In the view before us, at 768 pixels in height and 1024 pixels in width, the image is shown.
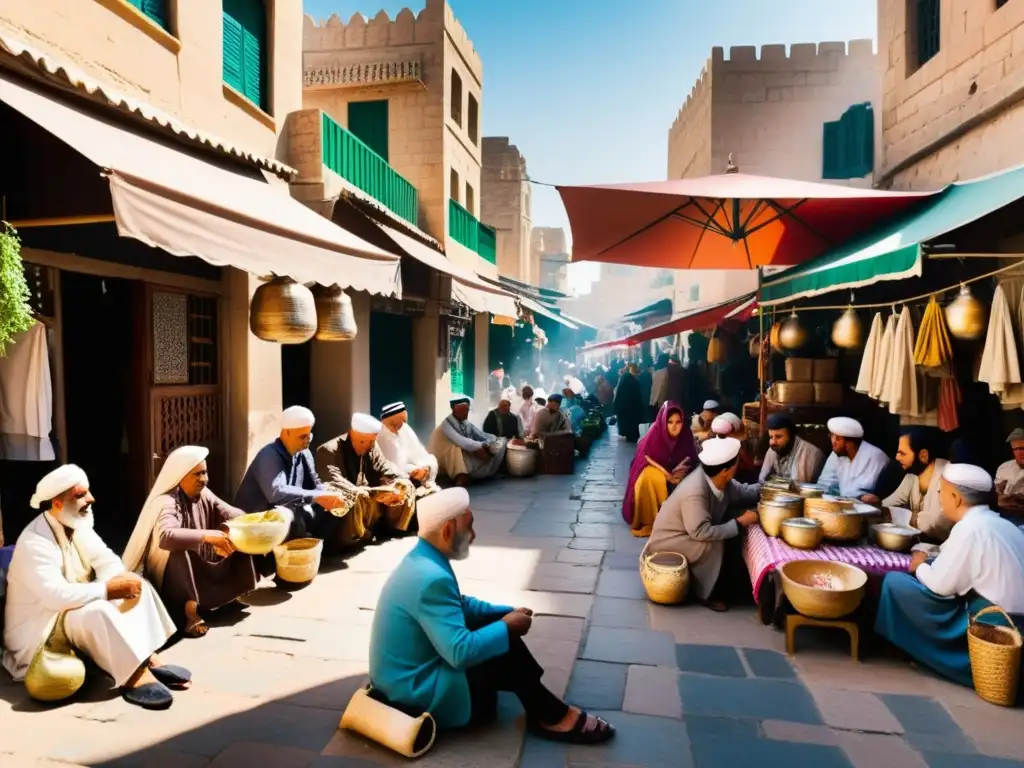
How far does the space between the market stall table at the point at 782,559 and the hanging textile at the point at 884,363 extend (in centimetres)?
173

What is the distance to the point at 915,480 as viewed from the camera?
16.6 ft

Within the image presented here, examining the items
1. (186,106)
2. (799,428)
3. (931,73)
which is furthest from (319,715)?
(931,73)

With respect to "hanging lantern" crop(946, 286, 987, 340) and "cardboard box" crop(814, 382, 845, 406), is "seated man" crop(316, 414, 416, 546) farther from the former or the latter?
"hanging lantern" crop(946, 286, 987, 340)

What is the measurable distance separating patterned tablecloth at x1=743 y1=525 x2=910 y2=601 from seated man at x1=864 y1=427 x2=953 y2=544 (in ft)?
1.74

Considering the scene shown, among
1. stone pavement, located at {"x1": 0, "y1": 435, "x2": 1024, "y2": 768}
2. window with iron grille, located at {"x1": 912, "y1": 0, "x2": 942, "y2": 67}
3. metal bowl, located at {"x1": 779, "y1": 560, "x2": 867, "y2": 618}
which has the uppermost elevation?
window with iron grille, located at {"x1": 912, "y1": 0, "x2": 942, "y2": 67}

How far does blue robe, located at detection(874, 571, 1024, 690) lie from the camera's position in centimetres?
362

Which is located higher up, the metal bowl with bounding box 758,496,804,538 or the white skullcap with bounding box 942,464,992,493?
the white skullcap with bounding box 942,464,992,493

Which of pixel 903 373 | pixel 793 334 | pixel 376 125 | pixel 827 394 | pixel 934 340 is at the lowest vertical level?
pixel 827 394

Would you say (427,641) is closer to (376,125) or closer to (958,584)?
(958,584)

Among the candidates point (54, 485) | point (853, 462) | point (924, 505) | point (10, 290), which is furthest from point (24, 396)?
point (853, 462)

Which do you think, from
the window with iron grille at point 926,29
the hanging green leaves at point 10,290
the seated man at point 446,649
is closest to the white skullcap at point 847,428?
the seated man at point 446,649

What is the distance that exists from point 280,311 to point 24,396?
62.6 inches

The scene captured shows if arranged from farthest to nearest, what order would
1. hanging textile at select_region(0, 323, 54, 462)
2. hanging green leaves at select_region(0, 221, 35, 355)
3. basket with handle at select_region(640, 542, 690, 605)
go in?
1. basket with handle at select_region(640, 542, 690, 605)
2. hanging textile at select_region(0, 323, 54, 462)
3. hanging green leaves at select_region(0, 221, 35, 355)

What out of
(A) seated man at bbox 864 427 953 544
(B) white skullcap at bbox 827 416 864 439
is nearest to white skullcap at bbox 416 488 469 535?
(A) seated man at bbox 864 427 953 544
